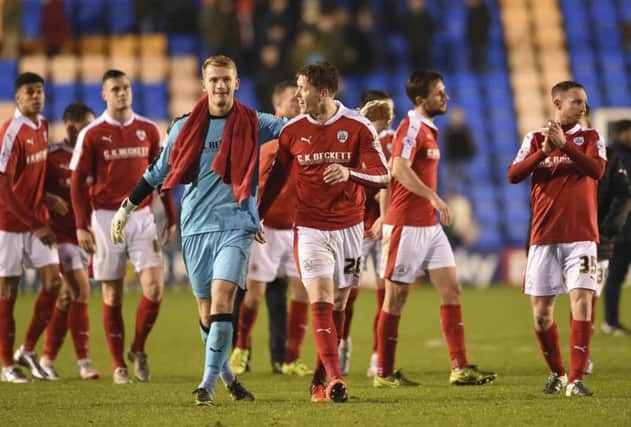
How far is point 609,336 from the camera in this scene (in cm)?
1347

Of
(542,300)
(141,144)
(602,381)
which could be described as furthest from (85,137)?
(602,381)

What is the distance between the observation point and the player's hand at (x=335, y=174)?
7988 millimetres

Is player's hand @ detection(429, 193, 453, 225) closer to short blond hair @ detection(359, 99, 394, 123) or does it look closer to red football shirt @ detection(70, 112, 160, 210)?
short blond hair @ detection(359, 99, 394, 123)

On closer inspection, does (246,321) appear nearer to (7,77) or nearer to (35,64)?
(7,77)

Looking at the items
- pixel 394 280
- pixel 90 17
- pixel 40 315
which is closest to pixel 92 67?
pixel 90 17

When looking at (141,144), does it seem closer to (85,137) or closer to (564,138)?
(85,137)

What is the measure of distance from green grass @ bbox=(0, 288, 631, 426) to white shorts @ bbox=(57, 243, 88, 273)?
95 centimetres

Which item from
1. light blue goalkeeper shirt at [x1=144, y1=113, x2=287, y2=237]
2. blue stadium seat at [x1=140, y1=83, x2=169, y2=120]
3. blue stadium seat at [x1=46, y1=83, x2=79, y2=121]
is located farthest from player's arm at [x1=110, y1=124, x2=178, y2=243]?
blue stadium seat at [x1=46, y1=83, x2=79, y2=121]

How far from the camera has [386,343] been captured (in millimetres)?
9594

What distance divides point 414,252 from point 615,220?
2195 millimetres

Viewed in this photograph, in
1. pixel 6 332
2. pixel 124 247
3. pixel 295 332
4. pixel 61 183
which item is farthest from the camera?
pixel 61 183

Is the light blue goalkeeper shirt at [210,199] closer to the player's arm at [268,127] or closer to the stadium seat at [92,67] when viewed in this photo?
the player's arm at [268,127]

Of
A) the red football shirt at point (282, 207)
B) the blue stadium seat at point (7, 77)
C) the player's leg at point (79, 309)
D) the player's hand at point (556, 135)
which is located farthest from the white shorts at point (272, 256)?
the blue stadium seat at point (7, 77)

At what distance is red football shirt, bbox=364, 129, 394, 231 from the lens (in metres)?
10.6
